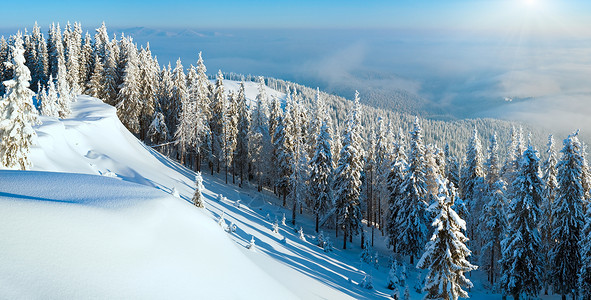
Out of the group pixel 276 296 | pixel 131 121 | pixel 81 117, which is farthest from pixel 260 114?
pixel 276 296

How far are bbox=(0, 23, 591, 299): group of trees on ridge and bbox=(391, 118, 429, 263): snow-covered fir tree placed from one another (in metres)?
0.11

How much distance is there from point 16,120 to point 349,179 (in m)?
28.6

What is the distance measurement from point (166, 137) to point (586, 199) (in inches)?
2120

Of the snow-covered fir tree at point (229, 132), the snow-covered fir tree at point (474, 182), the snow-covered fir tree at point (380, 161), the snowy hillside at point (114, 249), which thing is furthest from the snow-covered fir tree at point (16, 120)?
the snow-covered fir tree at point (474, 182)

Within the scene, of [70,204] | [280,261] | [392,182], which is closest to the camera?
[70,204]

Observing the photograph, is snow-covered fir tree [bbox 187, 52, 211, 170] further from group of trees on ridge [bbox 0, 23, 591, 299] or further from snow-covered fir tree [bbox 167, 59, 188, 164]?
snow-covered fir tree [bbox 167, 59, 188, 164]

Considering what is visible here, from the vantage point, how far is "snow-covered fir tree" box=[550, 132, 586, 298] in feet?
98.8

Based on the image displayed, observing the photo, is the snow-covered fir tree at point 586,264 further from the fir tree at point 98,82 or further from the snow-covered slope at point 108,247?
the fir tree at point 98,82

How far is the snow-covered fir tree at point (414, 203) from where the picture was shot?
118 feet

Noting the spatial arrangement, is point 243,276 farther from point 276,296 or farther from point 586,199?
point 586,199

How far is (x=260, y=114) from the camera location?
57.8 m

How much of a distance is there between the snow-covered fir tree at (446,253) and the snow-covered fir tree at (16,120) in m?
21.2

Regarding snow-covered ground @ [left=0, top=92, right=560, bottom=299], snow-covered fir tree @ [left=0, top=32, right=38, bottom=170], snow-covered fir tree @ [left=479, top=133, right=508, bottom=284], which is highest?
snow-covered fir tree @ [left=0, top=32, right=38, bottom=170]

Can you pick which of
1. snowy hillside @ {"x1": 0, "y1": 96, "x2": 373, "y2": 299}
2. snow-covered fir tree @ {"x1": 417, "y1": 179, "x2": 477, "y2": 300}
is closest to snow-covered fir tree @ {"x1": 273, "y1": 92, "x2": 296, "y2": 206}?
snowy hillside @ {"x1": 0, "y1": 96, "x2": 373, "y2": 299}
